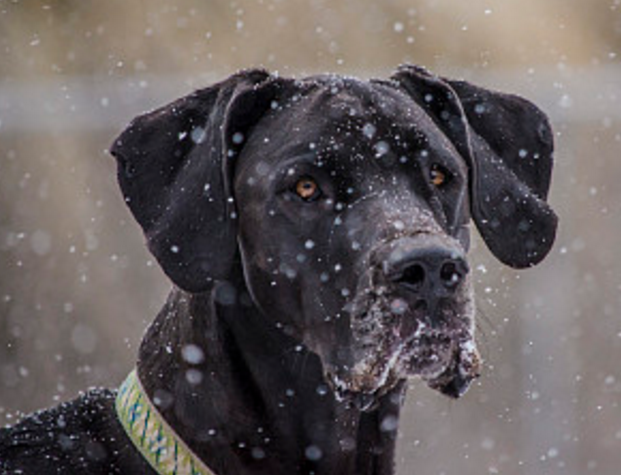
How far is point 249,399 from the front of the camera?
11.8 ft

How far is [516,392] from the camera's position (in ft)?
34.5

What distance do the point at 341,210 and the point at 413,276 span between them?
37cm

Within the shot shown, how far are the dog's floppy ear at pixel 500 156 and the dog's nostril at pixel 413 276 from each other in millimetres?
608

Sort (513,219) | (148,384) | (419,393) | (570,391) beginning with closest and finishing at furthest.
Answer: (148,384) → (513,219) → (419,393) → (570,391)

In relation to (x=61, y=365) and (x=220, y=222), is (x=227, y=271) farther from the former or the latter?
(x=61, y=365)

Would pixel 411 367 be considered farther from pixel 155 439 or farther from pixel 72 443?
pixel 72 443

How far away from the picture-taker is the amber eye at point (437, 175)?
12.4 feet

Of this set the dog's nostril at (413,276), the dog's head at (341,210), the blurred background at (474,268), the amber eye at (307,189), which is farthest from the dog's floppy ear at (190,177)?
the blurred background at (474,268)

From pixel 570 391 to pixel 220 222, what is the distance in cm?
737

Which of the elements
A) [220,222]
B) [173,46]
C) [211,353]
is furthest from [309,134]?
[173,46]

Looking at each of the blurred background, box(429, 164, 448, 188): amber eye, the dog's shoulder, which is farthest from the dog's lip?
the blurred background

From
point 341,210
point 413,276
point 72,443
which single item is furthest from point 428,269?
point 72,443

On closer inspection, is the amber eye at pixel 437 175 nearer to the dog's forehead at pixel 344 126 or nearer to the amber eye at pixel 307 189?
the dog's forehead at pixel 344 126

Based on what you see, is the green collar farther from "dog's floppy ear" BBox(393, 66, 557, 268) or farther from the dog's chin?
"dog's floppy ear" BBox(393, 66, 557, 268)
